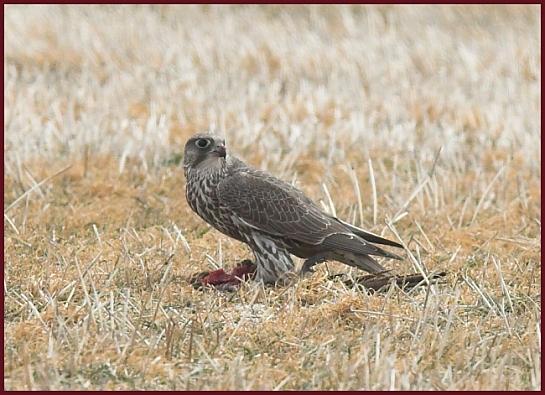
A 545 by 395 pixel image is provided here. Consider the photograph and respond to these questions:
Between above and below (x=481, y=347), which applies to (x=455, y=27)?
above

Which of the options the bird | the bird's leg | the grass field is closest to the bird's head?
the bird

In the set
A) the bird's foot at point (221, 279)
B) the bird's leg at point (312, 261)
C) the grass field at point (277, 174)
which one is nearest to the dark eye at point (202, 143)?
the grass field at point (277, 174)

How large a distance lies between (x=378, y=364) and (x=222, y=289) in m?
1.49

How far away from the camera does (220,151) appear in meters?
6.40

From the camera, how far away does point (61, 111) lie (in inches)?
399

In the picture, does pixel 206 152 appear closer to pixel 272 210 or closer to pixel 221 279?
pixel 272 210

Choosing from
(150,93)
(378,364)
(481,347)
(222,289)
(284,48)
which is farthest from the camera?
(284,48)

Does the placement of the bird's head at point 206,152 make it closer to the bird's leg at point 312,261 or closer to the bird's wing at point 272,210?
the bird's wing at point 272,210

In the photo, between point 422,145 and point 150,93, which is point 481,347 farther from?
point 150,93

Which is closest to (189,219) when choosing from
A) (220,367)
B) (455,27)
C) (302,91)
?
(220,367)

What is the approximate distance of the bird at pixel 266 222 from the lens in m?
6.30

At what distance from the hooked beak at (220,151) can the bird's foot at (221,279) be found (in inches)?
25.1

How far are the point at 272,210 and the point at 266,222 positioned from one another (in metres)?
0.08

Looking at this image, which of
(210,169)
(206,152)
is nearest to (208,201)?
(210,169)
